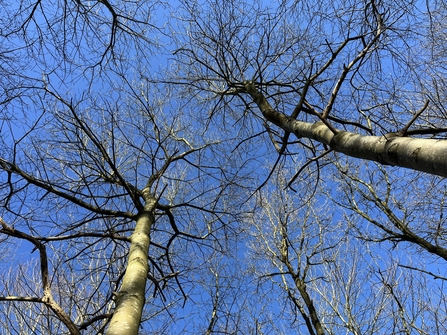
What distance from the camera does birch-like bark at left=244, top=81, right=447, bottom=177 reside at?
4.58 feet

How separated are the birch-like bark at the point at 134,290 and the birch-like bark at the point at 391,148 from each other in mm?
1624

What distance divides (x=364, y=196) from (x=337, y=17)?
3463mm

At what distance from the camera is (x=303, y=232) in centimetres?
687

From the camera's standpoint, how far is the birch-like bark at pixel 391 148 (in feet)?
4.58

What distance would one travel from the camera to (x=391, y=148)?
1.66m

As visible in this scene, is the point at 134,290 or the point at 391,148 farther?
the point at 134,290

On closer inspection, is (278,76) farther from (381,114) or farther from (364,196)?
(364,196)

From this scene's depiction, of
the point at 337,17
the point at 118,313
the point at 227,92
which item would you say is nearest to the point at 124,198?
the point at 227,92

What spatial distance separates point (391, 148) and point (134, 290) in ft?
5.89

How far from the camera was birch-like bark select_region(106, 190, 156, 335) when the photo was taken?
5.85 ft

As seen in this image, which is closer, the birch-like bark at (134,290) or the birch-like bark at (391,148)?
the birch-like bark at (391,148)

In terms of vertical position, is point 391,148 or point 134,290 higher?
point 391,148

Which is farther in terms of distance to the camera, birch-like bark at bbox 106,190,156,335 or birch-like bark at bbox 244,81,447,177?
birch-like bark at bbox 106,190,156,335

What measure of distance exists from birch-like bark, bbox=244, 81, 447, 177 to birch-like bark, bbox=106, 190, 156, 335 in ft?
5.33
